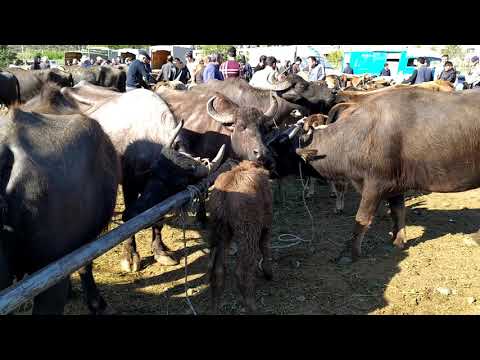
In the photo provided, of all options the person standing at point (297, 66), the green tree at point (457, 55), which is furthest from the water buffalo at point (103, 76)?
the green tree at point (457, 55)

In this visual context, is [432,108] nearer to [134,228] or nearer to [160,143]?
[160,143]

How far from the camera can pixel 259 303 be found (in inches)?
168

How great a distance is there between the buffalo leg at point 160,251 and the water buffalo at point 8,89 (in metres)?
2.75

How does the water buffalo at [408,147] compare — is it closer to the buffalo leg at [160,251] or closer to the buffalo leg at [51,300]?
the buffalo leg at [160,251]

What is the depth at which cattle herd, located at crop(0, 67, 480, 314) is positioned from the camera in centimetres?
248

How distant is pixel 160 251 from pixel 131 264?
1.29ft

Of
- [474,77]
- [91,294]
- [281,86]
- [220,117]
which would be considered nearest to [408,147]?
[220,117]

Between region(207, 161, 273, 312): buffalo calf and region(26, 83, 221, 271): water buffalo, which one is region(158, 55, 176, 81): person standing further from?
region(207, 161, 273, 312): buffalo calf

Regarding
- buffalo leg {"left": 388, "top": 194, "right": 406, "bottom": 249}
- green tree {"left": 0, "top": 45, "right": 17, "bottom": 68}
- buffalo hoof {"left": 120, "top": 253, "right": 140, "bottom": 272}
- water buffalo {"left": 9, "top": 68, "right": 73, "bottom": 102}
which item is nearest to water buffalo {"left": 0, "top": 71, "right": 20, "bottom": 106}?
buffalo hoof {"left": 120, "top": 253, "right": 140, "bottom": 272}

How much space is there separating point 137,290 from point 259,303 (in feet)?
4.57

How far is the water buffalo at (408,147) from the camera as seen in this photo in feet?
16.7

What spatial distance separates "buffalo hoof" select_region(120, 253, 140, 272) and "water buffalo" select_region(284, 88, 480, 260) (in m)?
2.52

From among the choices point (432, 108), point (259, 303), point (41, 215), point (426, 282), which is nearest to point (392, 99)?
point (432, 108)

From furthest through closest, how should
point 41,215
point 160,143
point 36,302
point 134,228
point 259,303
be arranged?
point 160,143, point 259,303, point 134,228, point 36,302, point 41,215
